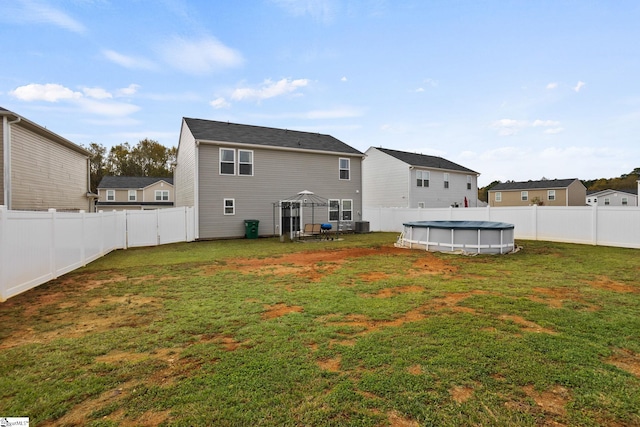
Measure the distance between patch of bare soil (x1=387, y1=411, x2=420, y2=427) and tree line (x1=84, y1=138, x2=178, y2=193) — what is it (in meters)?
59.1

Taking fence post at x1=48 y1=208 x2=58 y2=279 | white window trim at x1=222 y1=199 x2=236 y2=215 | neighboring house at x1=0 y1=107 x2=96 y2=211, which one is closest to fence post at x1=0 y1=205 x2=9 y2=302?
fence post at x1=48 y1=208 x2=58 y2=279

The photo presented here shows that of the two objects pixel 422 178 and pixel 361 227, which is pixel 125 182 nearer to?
pixel 361 227

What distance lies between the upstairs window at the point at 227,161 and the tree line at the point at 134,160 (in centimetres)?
4274

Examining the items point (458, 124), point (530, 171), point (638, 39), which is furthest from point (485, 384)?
point (530, 171)

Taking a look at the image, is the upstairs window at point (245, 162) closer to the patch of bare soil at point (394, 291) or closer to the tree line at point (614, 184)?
the patch of bare soil at point (394, 291)

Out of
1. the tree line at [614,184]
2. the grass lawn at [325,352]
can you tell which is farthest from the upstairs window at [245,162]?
the tree line at [614,184]

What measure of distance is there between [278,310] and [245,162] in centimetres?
1413

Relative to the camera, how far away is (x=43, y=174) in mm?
14852

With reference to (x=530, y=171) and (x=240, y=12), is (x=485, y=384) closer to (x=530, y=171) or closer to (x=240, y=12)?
(x=240, y=12)

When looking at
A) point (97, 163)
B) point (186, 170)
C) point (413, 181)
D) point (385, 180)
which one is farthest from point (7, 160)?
point (97, 163)

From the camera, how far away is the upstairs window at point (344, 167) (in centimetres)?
2081

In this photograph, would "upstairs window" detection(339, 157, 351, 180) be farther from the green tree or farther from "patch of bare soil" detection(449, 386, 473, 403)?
the green tree

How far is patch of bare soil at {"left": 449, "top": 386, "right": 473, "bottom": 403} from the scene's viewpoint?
2.45m

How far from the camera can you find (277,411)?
2299 millimetres
